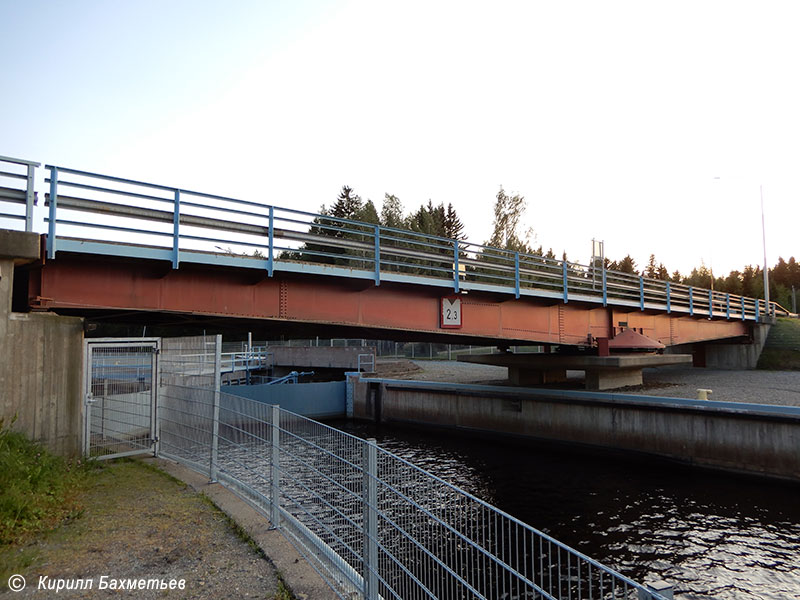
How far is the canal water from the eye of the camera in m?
9.45

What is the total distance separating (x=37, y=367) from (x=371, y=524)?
668 centimetres

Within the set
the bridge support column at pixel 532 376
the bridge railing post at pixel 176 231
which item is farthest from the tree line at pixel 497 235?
the bridge railing post at pixel 176 231

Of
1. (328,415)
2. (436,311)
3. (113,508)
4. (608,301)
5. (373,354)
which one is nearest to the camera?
(113,508)

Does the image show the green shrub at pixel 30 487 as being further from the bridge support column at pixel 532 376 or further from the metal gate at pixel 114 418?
the bridge support column at pixel 532 376

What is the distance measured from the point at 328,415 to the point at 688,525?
2110cm

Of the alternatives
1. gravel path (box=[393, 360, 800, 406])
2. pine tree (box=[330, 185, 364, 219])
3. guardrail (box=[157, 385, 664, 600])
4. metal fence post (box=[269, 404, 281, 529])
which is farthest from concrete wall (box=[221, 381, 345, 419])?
pine tree (box=[330, 185, 364, 219])

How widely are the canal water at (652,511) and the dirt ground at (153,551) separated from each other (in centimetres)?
687

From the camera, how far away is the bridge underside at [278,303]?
32.1 feet

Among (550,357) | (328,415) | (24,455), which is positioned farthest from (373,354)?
(24,455)

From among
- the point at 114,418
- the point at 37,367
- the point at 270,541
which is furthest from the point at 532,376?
the point at 37,367

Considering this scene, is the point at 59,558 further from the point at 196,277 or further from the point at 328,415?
the point at 328,415

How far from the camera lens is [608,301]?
765 inches

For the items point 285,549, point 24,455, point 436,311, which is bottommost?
point 285,549

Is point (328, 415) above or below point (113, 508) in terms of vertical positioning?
below
